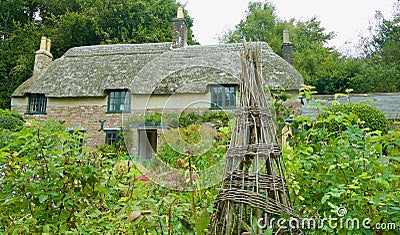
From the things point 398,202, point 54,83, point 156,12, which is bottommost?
point 398,202

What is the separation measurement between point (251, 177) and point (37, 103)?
48.7ft

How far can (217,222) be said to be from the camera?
5.24 ft

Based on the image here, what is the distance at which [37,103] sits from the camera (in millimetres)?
14602

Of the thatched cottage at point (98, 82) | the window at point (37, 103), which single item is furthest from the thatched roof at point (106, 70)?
the window at point (37, 103)

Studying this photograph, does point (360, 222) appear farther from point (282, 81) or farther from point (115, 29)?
point (115, 29)

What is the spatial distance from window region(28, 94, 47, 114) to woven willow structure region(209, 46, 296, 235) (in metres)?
14.5

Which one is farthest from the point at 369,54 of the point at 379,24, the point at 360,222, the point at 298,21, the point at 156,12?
the point at 360,222

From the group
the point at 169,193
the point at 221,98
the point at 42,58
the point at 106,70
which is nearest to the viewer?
the point at 169,193

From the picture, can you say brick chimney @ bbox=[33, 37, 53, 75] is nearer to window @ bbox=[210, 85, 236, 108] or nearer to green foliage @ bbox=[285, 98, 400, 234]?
window @ bbox=[210, 85, 236, 108]

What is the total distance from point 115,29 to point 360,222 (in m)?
22.3

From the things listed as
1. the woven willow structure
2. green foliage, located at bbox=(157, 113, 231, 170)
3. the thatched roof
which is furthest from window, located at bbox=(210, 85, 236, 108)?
the thatched roof

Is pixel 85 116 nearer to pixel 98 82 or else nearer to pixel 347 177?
pixel 98 82

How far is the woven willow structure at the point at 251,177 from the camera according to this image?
1.49 metres

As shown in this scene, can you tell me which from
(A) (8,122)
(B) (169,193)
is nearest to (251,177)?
(B) (169,193)
